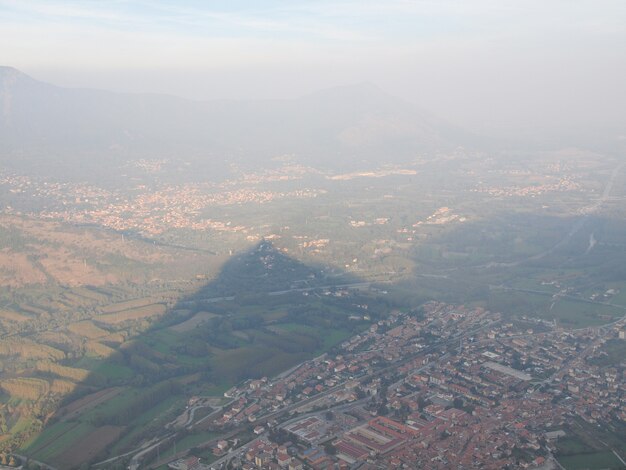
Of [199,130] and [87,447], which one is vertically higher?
[199,130]

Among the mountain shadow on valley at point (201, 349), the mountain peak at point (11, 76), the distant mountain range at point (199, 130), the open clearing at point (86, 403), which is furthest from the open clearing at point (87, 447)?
the mountain peak at point (11, 76)

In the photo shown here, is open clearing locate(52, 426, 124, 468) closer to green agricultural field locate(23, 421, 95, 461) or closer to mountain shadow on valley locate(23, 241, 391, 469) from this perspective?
mountain shadow on valley locate(23, 241, 391, 469)

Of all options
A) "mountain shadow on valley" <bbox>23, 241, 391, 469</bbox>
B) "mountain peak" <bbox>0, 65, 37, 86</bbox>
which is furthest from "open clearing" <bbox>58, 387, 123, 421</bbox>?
"mountain peak" <bbox>0, 65, 37, 86</bbox>

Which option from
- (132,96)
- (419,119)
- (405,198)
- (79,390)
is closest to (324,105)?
(419,119)

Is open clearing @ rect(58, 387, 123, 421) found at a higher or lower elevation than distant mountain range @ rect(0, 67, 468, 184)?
lower

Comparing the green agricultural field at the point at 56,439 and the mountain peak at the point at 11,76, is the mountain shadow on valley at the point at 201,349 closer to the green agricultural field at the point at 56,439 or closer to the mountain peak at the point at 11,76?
the green agricultural field at the point at 56,439

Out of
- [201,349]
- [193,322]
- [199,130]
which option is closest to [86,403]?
[201,349]

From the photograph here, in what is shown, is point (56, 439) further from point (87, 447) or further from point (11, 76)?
point (11, 76)

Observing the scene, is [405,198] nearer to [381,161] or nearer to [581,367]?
[381,161]
